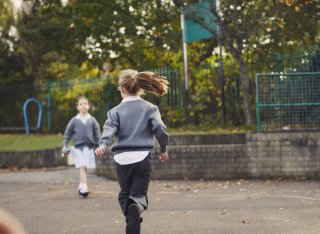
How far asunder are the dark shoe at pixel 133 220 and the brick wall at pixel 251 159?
5.94 meters

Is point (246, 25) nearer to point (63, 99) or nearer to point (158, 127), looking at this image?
point (63, 99)

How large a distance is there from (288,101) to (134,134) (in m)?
6.39

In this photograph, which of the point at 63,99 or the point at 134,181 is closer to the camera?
the point at 134,181

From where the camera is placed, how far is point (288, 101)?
1098 cm

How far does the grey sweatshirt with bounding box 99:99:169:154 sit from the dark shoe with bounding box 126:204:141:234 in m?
0.61

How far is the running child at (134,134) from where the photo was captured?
5035 mm

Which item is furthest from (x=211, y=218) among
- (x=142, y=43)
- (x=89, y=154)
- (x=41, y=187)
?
(x=142, y=43)

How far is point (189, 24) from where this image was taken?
15711 millimetres

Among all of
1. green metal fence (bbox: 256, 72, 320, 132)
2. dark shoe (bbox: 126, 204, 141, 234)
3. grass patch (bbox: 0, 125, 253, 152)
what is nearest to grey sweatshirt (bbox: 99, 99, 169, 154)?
dark shoe (bbox: 126, 204, 141, 234)

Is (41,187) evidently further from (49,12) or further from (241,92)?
(49,12)

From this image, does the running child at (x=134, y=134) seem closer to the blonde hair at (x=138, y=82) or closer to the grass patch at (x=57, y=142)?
the blonde hair at (x=138, y=82)

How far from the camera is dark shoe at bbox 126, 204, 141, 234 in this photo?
4.60 meters

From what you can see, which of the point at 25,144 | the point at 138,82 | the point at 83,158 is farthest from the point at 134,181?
the point at 25,144

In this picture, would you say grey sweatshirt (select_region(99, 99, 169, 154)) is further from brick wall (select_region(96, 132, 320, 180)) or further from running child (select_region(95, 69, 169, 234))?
brick wall (select_region(96, 132, 320, 180))
